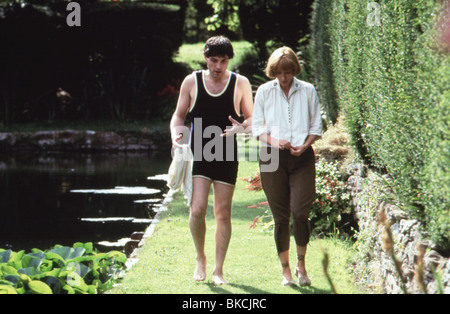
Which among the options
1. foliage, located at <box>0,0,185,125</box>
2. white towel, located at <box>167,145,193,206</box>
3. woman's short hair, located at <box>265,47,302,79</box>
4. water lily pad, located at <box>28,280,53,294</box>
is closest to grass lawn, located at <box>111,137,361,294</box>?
water lily pad, located at <box>28,280,53,294</box>

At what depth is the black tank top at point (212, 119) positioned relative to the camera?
5.42 meters

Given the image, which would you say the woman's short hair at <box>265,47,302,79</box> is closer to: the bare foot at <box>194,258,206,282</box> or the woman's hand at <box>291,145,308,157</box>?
the woman's hand at <box>291,145,308,157</box>

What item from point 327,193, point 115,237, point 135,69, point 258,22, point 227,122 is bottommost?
point 115,237

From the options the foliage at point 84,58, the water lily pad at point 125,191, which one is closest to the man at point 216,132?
the water lily pad at point 125,191

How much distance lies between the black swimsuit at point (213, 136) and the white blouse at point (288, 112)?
0.24m

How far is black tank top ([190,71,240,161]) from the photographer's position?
213 inches

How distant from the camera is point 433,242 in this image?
4.06 metres

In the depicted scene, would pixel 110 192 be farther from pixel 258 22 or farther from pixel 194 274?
pixel 258 22

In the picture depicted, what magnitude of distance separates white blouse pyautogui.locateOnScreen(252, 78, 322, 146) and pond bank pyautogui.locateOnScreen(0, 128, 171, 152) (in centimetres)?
1241

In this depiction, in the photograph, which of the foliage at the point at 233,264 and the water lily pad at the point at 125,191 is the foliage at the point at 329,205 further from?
the water lily pad at the point at 125,191

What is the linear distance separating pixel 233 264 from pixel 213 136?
1483 millimetres

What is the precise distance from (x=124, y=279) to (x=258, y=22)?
15827 mm

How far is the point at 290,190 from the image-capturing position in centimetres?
536

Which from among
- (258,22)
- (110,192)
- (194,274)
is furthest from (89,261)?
(258,22)
